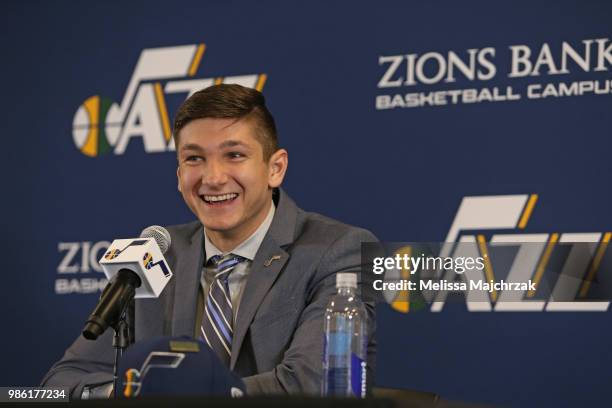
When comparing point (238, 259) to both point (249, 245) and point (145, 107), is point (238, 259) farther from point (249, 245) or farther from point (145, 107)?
point (145, 107)

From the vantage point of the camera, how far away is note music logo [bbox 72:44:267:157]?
5.00 metres

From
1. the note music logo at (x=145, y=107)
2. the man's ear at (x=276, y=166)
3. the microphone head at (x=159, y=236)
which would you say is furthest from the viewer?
the note music logo at (x=145, y=107)

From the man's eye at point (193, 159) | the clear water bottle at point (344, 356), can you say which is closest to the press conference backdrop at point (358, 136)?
the man's eye at point (193, 159)

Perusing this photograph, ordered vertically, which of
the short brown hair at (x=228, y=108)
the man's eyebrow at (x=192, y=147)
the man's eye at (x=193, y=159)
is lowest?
the man's eye at (x=193, y=159)

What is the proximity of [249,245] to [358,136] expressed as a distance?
144 centimetres

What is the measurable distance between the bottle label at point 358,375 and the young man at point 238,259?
0.72 meters

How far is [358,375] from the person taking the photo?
2236 mm

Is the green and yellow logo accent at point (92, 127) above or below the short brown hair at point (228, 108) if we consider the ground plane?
above

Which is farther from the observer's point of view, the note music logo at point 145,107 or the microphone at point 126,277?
the note music logo at point 145,107

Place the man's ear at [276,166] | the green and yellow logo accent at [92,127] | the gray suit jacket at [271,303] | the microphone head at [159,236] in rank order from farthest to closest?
1. the green and yellow logo accent at [92,127]
2. the man's ear at [276,166]
3. the gray suit jacket at [271,303]
4. the microphone head at [159,236]

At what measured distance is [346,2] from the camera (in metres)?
4.73

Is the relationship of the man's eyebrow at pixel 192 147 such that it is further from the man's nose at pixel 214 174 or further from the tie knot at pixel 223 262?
the tie knot at pixel 223 262

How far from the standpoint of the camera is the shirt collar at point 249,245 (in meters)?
3.26

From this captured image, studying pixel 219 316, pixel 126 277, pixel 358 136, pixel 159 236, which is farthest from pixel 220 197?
pixel 358 136
